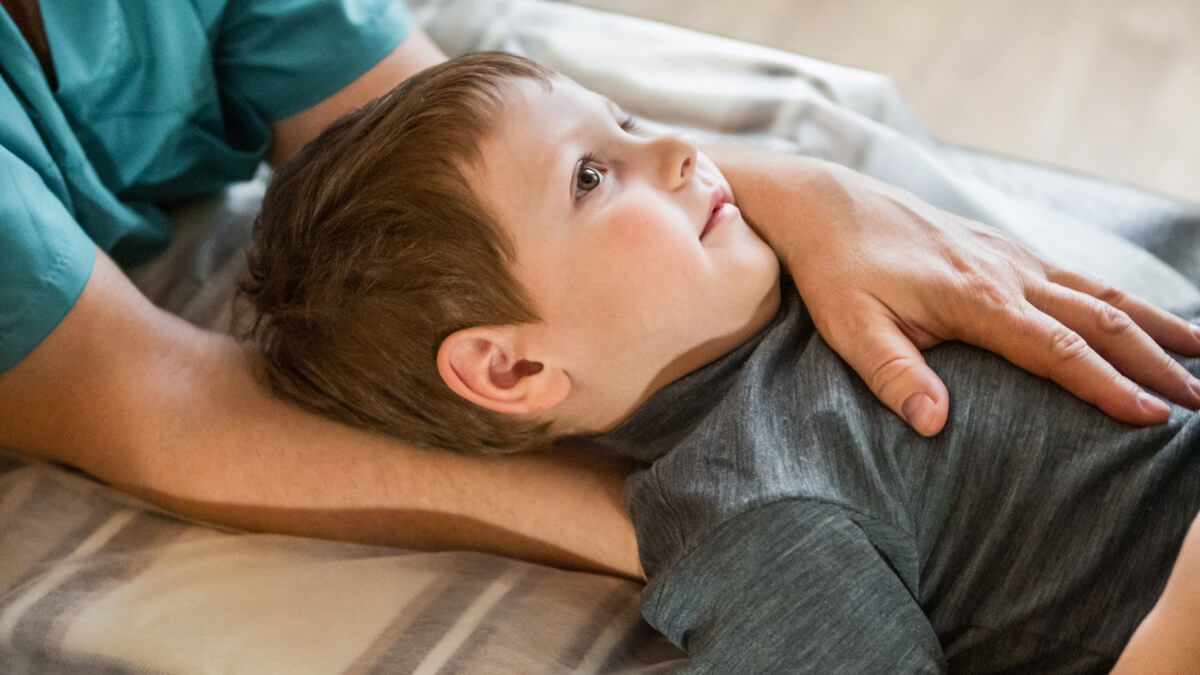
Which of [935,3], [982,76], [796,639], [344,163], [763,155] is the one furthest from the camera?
[935,3]

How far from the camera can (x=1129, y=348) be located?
0.77 metres

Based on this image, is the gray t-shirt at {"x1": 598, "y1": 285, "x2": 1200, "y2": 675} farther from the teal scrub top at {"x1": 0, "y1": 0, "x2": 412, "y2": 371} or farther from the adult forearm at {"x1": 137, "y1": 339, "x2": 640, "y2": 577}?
the teal scrub top at {"x1": 0, "y1": 0, "x2": 412, "y2": 371}

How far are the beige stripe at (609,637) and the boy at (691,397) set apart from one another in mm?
62

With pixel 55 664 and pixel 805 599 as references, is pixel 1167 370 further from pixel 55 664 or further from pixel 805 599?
pixel 55 664

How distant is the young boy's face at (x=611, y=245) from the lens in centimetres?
81

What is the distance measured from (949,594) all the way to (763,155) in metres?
0.46

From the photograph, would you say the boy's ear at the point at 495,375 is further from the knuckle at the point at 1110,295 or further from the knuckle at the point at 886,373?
the knuckle at the point at 1110,295

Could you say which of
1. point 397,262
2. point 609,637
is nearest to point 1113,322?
point 609,637

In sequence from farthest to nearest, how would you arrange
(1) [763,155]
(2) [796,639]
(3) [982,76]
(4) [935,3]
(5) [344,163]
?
(4) [935,3]
(3) [982,76]
(1) [763,155]
(5) [344,163]
(2) [796,639]

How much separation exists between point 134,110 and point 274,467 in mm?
410

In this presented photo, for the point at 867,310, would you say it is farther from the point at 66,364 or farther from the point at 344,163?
the point at 66,364

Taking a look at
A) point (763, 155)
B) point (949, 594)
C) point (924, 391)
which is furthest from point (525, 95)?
point (949, 594)

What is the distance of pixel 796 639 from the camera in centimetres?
71

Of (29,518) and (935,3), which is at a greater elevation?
(935,3)
